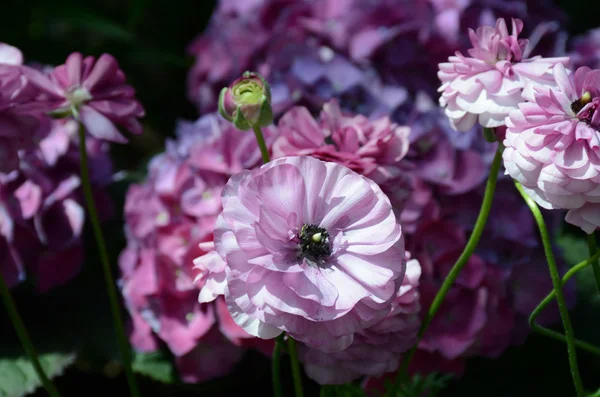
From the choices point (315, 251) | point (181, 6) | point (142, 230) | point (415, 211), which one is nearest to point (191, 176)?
point (142, 230)

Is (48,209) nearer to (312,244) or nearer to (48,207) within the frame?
(48,207)

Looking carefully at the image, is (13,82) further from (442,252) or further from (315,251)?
(442,252)

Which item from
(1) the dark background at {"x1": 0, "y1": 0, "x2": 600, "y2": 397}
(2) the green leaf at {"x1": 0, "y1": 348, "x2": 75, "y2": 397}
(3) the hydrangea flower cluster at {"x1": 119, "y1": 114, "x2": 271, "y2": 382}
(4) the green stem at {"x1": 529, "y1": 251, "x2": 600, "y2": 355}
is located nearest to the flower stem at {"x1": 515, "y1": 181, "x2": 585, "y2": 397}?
(4) the green stem at {"x1": 529, "y1": 251, "x2": 600, "y2": 355}

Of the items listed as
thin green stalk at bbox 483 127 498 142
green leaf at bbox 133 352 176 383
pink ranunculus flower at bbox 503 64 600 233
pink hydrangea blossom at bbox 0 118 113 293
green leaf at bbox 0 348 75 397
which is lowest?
green leaf at bbox 133 352 176 383

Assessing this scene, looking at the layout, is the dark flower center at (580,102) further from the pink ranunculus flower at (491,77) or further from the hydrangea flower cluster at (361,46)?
the hydrangea flower cluster at (361,46)

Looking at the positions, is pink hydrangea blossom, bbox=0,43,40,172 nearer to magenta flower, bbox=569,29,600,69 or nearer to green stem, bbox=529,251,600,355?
green stem, bbox=529,251,600,355

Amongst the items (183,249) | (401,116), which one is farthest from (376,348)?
(401,116)

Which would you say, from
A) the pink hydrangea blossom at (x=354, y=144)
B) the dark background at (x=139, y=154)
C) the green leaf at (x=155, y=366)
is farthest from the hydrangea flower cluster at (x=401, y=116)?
the green leaf at (x=155, y=366)
